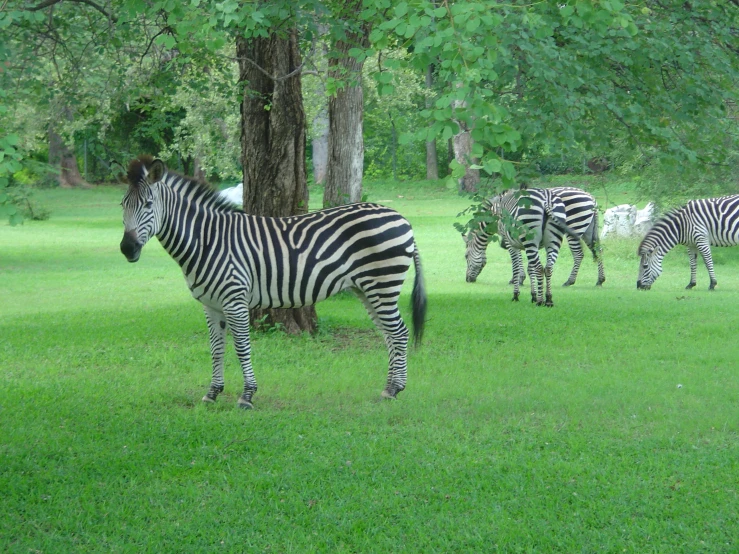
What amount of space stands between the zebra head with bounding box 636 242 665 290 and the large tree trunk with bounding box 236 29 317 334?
342 inches

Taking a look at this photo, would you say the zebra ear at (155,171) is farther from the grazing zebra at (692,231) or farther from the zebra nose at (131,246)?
the grazing zebra at (692,231)

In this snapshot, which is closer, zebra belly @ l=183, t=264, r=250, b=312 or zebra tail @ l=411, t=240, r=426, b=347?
zebra belly @ l=183, t=264, r=250, b=312

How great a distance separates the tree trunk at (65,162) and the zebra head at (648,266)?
1429 inches

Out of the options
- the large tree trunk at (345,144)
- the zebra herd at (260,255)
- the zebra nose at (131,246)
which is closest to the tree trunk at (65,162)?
the large tree trunk at (345,144)

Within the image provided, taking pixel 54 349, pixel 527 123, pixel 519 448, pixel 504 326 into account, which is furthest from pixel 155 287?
pixel 519 448

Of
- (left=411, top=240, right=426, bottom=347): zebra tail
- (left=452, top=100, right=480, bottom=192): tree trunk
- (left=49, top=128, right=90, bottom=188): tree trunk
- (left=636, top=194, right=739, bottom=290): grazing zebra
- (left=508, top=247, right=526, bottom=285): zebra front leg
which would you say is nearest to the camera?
(left=452, top=100, right=480, bottom=192): tree trunk

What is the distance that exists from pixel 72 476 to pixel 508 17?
16.6ft

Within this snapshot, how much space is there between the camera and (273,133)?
422 inches

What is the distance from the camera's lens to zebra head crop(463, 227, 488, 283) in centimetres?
1748

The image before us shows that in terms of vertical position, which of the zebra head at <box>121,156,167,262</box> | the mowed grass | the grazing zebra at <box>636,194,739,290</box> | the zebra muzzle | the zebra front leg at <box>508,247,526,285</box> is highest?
the zebra head at <box>121,156,167,262</box>

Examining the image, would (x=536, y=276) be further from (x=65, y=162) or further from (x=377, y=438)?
(x=65, y=162)

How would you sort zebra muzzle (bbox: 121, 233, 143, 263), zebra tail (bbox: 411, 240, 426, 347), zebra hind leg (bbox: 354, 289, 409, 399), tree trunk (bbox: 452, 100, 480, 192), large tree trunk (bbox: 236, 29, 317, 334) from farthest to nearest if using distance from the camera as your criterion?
large tree trunk (bbox: 236, 29, 317, 334), zebra tail (bbox: 411, 240, 426, 347), zebra hind leg (bbox: 354, 289, 409, 399), zebra muzzle (bbox: 121, 233, 143, 263), tree trunk (bbox: 452, 100, 480, 192)

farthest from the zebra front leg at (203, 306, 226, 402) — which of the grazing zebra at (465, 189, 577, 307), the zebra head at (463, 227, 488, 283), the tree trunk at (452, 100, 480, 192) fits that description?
the zebra head at (463, 227, 488, 283)

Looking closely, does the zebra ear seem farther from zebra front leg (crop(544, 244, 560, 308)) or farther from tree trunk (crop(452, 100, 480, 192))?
zebra front leg (crop(544, 244, 560, 308))
